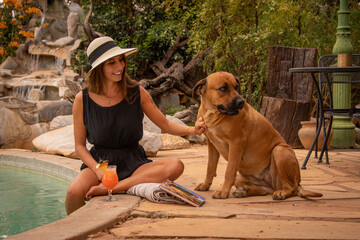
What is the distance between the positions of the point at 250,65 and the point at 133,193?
5920mm

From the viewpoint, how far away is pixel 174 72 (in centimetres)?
1368

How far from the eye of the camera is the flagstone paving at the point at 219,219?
2299 mm

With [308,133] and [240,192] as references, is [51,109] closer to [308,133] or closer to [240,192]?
[308,133]

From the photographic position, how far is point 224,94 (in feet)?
10.6

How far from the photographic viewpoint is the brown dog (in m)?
3.27

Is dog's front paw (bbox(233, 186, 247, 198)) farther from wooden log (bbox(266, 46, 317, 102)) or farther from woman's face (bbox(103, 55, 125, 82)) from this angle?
wooden log (bbox(266, 46, 317, 102))

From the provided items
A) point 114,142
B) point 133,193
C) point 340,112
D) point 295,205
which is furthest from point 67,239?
point 340,112

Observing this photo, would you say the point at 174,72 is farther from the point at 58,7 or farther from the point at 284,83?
the point at 58,7

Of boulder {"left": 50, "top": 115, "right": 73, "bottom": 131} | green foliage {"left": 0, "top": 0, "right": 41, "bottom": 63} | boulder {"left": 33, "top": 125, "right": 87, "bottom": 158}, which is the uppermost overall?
green foliage {"left": 0, "top": 0, "right": 41, "bottom": 63}

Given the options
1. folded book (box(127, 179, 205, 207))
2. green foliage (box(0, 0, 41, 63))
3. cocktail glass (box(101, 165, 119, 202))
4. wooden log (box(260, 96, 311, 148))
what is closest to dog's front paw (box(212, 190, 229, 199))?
folded book (box(127, 179, 205, 207))

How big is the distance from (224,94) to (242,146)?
0.45 meters

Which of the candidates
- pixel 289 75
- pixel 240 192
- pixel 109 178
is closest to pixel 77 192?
pixel 109 178

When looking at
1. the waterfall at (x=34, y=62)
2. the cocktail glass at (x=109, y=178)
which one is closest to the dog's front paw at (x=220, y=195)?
the cocktail glass at (x=109, y=178)

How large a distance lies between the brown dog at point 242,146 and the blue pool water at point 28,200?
1.53 m
